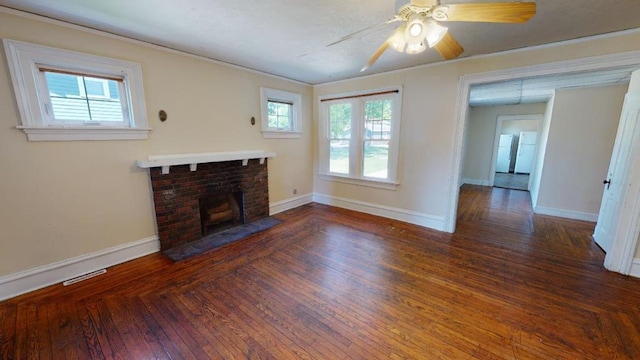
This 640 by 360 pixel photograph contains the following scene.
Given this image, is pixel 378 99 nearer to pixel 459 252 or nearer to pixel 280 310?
pixel 459 252

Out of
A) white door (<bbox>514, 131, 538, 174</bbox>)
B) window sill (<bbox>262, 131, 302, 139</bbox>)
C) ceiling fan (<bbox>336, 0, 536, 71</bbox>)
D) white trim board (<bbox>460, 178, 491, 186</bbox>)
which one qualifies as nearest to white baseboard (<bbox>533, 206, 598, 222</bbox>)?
white trim board (<bbox>460, 178, 491, 186</bbox>)

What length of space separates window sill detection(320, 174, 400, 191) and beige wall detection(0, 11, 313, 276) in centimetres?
198

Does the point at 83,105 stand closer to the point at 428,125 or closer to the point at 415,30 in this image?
the point at 415,30

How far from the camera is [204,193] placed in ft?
10.9

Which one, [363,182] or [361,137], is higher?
[361,137]

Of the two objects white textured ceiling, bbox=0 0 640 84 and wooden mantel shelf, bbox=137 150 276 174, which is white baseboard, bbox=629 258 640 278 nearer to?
white textured ceiling, bbox=0 0 640 84

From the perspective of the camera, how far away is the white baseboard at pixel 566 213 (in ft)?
13.4

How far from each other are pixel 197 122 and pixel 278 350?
286 cm

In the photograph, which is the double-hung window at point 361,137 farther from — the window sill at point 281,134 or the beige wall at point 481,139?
the beige wall at point 481,139

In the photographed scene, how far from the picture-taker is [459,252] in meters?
3.01

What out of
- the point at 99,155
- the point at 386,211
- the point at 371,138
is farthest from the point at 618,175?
the point at 99,155

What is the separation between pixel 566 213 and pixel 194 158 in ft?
20.6

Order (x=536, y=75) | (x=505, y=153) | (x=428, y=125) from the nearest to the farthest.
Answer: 1. (x=536, y=75)
2. (x=428, y=125)
3. (x=505, y=153)

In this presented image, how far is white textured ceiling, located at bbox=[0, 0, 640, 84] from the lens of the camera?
1890 mm
